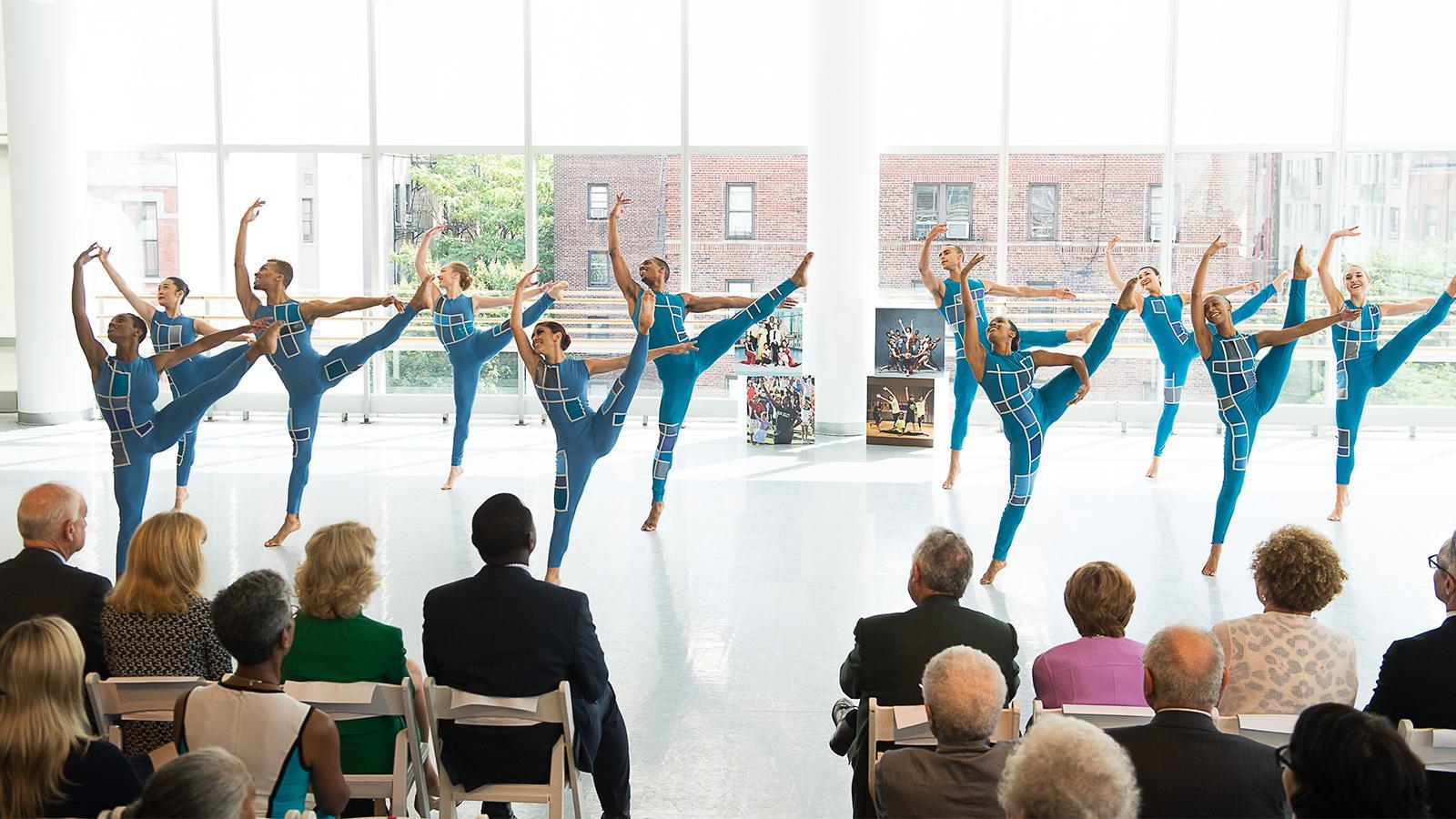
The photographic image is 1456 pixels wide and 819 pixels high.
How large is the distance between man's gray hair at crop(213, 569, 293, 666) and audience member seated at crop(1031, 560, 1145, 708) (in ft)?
6.61

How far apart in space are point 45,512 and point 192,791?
2.30 metres

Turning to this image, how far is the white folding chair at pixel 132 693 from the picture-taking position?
11.1 ft

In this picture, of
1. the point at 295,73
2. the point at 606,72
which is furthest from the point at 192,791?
the point at 295,73

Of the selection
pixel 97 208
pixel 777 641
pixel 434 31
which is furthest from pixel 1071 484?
pixel 97 208

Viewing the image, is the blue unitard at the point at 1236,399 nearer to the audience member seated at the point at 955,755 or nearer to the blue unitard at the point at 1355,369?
the blue unitard at the point at 1355,369

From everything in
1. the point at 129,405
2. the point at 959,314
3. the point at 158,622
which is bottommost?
the point at 158,622

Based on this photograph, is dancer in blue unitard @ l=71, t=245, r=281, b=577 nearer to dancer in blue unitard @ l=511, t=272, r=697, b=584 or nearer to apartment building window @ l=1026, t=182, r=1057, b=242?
dancer in blue unitard @ l=511, t=272, r=697, b=584

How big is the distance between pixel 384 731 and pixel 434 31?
11.5 metres

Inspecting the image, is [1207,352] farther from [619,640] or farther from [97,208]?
[97,208]

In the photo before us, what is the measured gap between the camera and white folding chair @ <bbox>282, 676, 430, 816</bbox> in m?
3.40

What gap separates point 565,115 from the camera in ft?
45.5

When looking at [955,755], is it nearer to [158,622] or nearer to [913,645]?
[913,645]

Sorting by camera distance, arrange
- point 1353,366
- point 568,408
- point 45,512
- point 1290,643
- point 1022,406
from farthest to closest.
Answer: point 1353,366 < point 1022,406 < point 568,408 < point 45,512 < point 1290,643

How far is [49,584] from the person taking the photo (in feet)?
12.9
